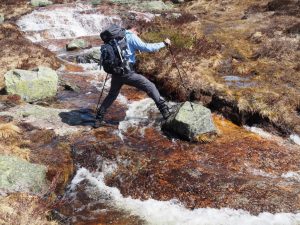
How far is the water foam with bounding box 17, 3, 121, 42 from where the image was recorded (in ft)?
95.5

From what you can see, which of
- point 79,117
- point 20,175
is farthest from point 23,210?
point 79,117

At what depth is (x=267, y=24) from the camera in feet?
75.4

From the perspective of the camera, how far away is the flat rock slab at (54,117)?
11672 mm

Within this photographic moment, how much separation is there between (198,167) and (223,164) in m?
0.65

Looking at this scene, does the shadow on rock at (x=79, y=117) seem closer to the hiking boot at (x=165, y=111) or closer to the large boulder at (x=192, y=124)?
the hiking boot at (x=165, y=111)

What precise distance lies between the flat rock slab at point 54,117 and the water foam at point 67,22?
16.9 metres

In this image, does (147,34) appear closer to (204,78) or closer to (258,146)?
(204,78)

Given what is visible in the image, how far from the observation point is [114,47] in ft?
33.1

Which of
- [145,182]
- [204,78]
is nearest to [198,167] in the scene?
[145,182]

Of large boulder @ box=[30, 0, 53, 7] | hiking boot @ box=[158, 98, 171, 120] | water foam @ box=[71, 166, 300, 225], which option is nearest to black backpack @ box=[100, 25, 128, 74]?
hiking boot @ box=[158, 98, 171, 120]

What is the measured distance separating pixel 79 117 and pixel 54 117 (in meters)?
0.80

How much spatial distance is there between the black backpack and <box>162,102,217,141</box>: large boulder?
2204 mm

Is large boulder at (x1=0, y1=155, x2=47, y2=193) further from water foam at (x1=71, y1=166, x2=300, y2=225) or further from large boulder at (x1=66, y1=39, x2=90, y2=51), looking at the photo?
large boulder at (x1=66, y1=39, x2=90, y2=51)

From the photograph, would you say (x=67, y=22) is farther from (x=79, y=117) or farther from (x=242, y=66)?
(x=79, y=117)
